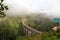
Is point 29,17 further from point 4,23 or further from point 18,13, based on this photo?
point 4,23

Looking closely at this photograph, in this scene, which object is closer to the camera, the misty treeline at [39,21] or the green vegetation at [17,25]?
the green vegetation at [17,25]

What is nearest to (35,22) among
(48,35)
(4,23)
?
(4,23)

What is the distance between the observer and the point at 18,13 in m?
5.06

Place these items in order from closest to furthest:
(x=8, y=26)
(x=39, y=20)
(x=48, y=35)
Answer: (x=48, y=35) < (x=8, y=26) < (x=39, y=20)

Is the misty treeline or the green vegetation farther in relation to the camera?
the misty treeline

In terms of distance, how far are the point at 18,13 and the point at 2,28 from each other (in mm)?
1023

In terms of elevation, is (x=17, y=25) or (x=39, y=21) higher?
(x=39, y=21)

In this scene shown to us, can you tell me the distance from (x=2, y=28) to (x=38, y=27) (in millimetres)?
937

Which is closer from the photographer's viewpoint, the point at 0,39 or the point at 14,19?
the point at 0,39

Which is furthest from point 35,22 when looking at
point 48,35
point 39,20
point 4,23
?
point 48,35

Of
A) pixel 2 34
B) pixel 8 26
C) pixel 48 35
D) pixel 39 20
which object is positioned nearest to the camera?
pixel 48 35

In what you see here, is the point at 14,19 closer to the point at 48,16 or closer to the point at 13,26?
the point at 13,26

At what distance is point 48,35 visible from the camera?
3.20 metres

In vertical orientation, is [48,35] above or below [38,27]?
above
